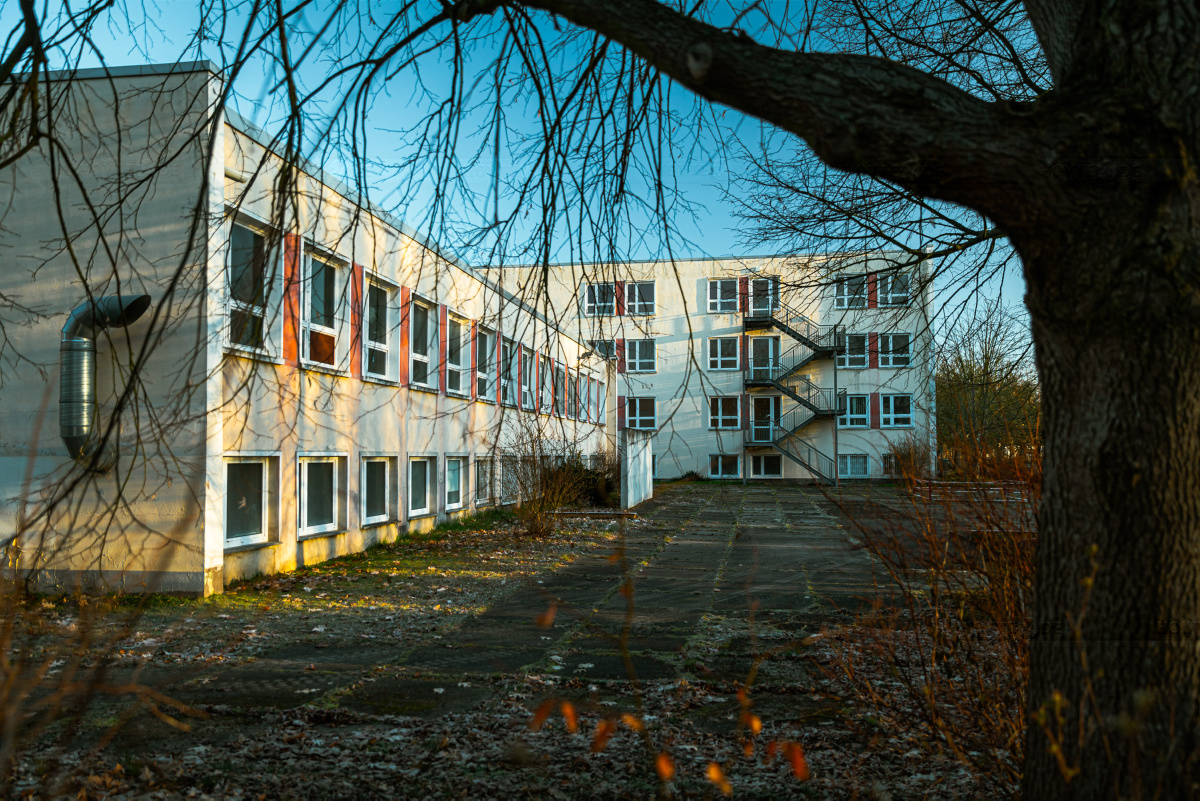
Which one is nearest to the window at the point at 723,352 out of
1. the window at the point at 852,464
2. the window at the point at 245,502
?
the window at the point at 852,464

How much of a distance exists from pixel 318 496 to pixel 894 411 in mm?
33249

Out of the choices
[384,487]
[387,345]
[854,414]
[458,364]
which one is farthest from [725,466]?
[387,345]

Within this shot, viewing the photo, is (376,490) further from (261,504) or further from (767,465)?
(767,465)

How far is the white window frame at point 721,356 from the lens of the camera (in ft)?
136

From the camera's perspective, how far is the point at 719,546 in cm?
1416

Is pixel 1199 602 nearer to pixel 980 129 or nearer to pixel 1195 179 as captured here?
pixel 1195 179

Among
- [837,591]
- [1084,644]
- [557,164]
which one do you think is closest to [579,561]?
[837,591]

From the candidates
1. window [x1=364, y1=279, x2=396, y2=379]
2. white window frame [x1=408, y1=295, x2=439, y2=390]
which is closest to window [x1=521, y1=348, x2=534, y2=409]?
white window frame [x1=408, y1=295, x2=439, y2=390]

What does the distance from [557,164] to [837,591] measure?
→ 6452 millimetres

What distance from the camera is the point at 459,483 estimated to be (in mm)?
17922

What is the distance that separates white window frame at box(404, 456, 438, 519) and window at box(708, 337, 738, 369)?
2670 centimetres

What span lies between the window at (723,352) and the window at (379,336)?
28.5m

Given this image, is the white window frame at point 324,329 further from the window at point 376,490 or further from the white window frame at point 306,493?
the window at point 376,490

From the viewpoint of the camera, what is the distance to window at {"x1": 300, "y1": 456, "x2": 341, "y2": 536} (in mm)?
11219
